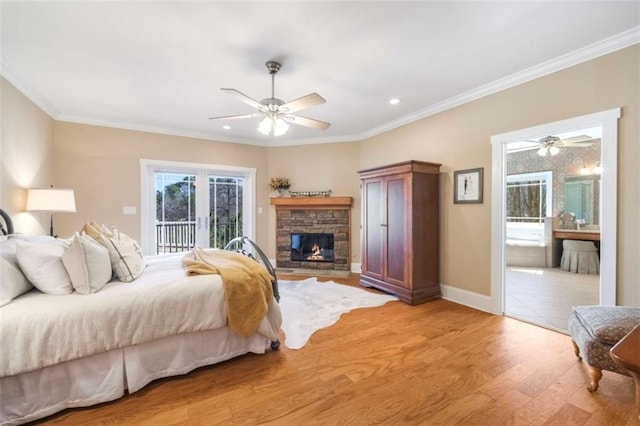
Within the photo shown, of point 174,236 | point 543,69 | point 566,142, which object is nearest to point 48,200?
point 174,236

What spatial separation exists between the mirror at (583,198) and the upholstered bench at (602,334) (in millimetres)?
5041

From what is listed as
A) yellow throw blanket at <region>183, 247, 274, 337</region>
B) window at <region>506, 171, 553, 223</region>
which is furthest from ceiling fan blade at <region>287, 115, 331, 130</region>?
window at <region>506, 171, 553, 223</region>

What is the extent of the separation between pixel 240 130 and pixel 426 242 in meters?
3.64

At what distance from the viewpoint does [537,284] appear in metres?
4.49

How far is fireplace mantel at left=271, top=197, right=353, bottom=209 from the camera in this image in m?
5.27

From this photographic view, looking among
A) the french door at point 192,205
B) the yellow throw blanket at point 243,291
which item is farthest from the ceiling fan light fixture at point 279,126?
the french door at point 192,205

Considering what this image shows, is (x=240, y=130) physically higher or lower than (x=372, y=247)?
higher

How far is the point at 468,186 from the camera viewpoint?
140 inches

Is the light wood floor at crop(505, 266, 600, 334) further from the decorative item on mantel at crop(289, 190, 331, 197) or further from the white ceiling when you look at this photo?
the decorative item on mantel at crop(289, 190, 331, 197)

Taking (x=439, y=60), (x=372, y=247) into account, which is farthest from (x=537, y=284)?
(x=439, y=60)

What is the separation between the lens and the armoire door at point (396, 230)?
3.68 meters

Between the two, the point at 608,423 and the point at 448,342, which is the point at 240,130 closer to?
the point at 448,342

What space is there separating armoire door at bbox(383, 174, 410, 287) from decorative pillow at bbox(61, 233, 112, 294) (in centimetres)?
317

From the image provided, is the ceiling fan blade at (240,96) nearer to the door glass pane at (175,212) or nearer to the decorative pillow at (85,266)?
the decorative pillow at (85,266)
